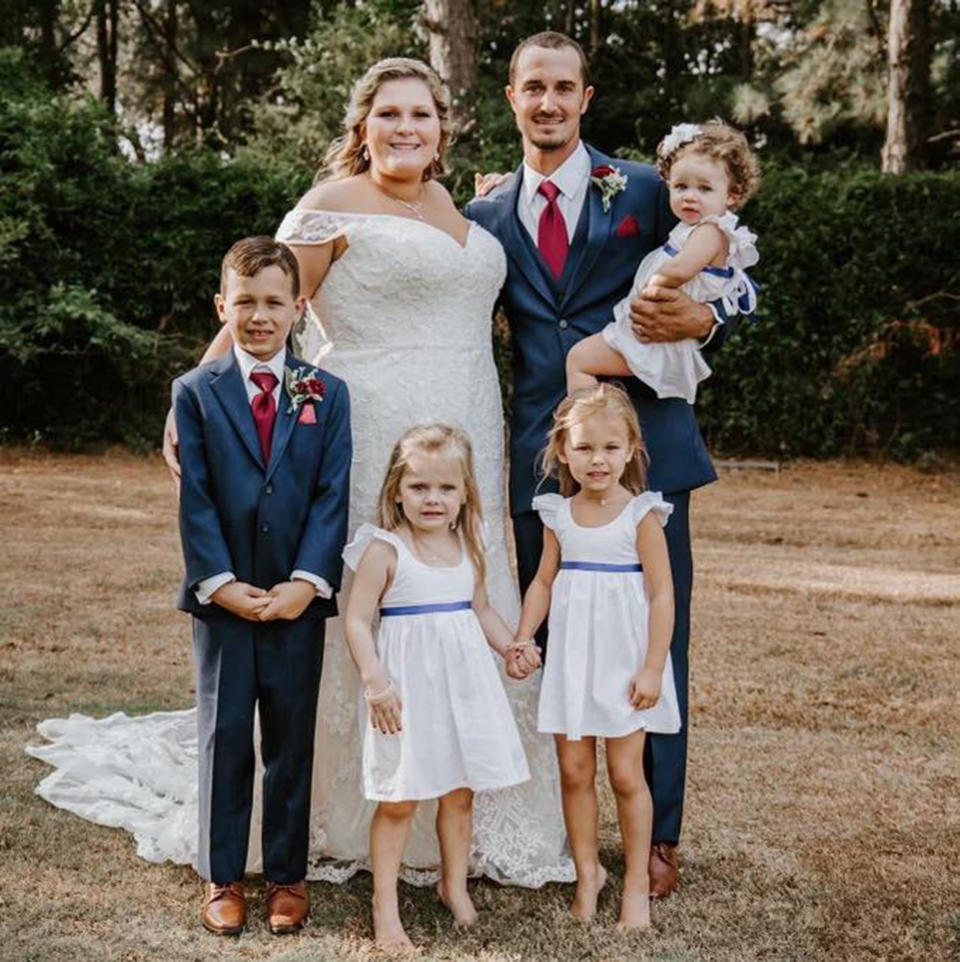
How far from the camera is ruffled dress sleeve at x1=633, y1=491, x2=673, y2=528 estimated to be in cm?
334

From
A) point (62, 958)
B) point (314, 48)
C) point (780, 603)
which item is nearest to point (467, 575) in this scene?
point (62, 958)

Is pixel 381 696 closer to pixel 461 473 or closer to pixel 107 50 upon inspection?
pixel 461 473

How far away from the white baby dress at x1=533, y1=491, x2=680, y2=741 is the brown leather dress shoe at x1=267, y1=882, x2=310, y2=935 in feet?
2.38

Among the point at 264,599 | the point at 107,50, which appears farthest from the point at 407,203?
the point at 107,50

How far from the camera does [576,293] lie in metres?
3.64

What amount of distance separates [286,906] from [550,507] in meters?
1.17

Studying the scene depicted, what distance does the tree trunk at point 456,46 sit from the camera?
→ 40.1ft

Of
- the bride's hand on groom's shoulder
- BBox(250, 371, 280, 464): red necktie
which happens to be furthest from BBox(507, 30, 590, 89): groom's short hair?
BBox(250, 371, 280, 464): red necktie

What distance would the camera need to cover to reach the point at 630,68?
1900 centimetres

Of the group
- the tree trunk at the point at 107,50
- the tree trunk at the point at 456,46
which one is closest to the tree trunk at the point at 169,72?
the tree trunk at the point at 107,50

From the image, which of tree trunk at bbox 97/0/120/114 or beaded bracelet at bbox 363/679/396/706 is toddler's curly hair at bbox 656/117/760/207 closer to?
beaded bracelet at bbox 363/679/396/706

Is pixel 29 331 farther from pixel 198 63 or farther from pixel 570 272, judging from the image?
pixel 198 63

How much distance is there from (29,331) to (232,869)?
906 centimetres

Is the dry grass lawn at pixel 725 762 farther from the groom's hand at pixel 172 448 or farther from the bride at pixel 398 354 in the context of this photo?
the groom's hand at pixel 172 448
